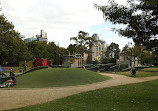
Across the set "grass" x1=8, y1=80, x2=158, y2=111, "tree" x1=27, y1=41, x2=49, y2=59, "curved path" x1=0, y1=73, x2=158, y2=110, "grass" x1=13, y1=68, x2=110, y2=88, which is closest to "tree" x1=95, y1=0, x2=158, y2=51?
"grass" x1=8, y1=80, x2=158, y2=111

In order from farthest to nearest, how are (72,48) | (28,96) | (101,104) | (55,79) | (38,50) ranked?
(72,48)
(38,50)
(55,79)
(28,96)
(101,104)

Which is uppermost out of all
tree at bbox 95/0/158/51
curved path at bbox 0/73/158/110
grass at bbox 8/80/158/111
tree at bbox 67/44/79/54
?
Result: tree at bbox 67/44/79/54

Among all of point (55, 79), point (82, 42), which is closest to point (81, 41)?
point (82, 42)

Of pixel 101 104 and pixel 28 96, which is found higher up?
pixel 101 104

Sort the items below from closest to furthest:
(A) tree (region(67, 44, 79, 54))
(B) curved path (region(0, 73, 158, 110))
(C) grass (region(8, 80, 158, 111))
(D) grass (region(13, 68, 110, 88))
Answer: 1. (C) grass (region(8, 80, 158, 111))
2. (B) curved path (region(0, 73, 158, 110))
3. (D) grass (region(13, 68, 110, 88))
4. (A) tree (region(67, 44, 79, 54))

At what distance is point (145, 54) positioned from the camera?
4594cm

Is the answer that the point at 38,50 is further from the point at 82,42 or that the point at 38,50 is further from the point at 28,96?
the point at 28,96

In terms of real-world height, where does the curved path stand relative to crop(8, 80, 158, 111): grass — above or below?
below

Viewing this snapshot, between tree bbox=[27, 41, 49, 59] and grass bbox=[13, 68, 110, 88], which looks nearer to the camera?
grass bbox=[13, 68, 110, 88]

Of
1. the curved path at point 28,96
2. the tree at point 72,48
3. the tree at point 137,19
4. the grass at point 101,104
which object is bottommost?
the curved path at point 28,96

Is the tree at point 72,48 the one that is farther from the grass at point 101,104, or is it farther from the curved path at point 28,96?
the grass at point 101,104

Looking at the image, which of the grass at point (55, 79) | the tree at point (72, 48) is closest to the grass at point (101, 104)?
the grass at point (55, 79)

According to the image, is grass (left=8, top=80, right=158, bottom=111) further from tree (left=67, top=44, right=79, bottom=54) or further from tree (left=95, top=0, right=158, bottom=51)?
tree (left=67, top=44, right=79, bottom=54)

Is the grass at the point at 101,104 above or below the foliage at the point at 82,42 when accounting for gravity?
below
